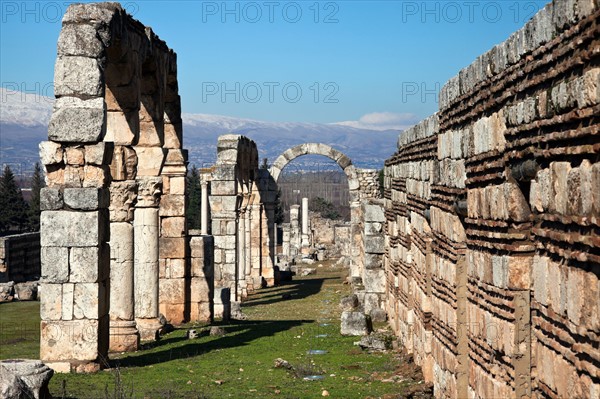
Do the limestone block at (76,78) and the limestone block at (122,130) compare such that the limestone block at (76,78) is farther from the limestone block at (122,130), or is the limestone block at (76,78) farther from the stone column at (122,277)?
the stone column at (122,277)

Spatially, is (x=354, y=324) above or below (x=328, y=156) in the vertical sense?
below

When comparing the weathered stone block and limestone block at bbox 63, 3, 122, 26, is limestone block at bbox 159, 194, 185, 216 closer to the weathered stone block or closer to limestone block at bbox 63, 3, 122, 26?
limestone block at bbox 63, 3, 122, 26

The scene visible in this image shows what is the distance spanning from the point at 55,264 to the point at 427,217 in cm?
484

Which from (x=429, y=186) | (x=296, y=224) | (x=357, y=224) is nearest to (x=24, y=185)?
(x=296, y=224)

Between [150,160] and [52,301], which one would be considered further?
[150,160]

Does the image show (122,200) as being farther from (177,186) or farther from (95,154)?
(177,186)

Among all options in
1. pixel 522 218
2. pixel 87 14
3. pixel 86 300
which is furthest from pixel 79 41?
pixel 522 218

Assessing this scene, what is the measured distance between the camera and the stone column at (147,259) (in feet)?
58.6

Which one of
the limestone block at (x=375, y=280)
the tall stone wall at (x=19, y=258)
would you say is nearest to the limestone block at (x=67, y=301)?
the limestone block at (x=375, y=280)

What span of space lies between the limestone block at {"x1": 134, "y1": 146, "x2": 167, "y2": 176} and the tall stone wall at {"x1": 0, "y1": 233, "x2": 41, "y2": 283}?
57.4 feet

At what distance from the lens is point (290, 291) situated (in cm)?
3144

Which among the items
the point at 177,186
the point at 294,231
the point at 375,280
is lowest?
the point at 375,280

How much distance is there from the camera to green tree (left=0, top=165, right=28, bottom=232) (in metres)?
57.5

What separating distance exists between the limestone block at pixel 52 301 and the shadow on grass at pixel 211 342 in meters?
1.31
